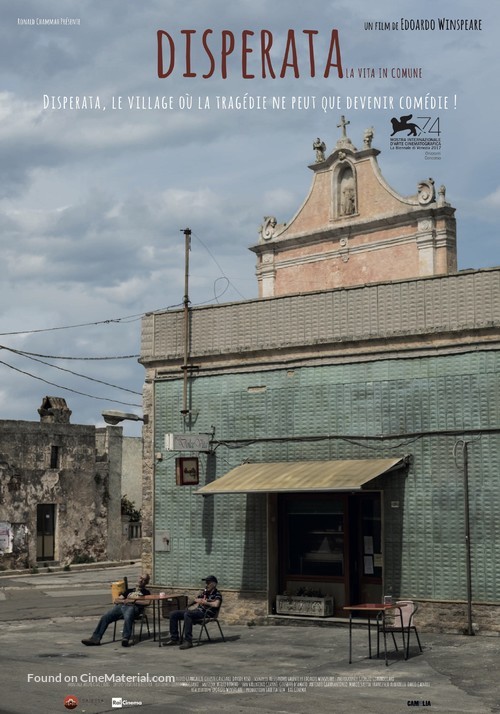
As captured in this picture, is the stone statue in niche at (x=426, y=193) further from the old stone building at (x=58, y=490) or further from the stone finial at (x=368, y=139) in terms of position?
the old stone building at (x=58, y=490)

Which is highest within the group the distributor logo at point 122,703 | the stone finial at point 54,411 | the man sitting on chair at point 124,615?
the stone finial at point 54,411

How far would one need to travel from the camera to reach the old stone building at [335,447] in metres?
17.3

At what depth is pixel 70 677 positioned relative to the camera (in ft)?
43.9

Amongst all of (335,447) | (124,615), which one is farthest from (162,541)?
(335,447)

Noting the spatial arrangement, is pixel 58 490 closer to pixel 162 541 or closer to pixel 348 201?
pixel 348 201

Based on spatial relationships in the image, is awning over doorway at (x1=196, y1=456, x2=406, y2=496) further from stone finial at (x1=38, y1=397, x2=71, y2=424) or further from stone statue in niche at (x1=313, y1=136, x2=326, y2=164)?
stone finial at (x1=38, y1=397, x2=71, y2=424)

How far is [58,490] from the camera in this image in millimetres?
39125

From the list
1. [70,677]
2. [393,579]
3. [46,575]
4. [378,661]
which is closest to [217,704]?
[70,677]

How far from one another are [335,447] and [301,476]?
122 cm

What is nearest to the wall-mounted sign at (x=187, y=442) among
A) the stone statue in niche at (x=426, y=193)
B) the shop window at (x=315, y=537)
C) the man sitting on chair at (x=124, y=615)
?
the shop window at (x=315, y=537)

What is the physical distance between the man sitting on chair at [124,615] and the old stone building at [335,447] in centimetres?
228

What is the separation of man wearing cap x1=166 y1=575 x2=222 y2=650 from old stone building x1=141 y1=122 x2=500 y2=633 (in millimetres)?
1912

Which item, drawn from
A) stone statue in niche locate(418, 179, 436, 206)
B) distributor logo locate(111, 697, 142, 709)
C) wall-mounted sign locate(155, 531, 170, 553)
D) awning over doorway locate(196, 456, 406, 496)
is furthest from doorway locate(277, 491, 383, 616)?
stone statue in niche locate(418, 179, 436, 206)

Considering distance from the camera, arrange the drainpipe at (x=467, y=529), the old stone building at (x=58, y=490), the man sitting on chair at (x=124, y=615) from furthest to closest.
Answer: the old stone building at (x=58, y=490) < the man sitting on chair at (x=124, y=615) < the drainpipe at (x=467, y=529)
